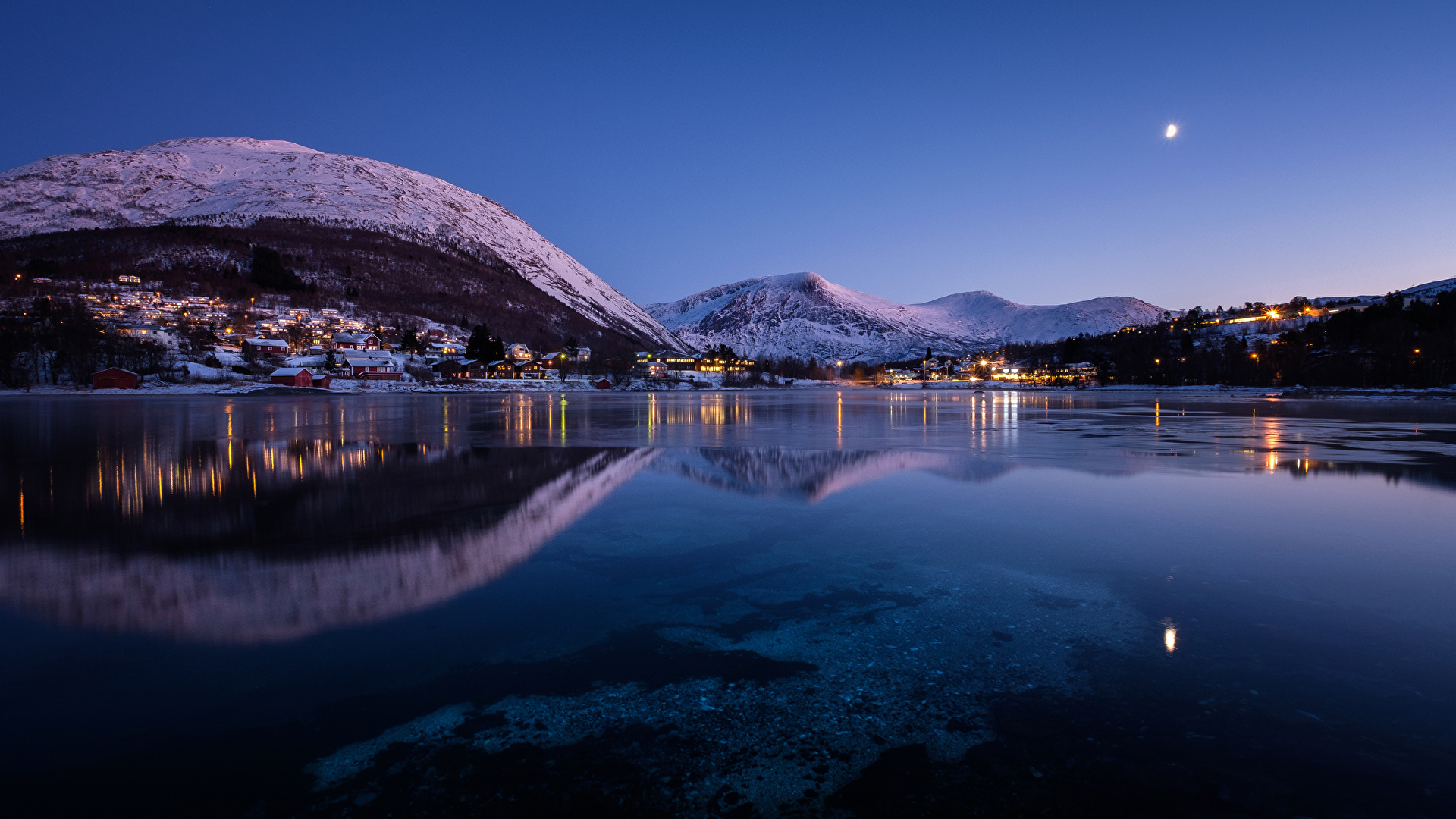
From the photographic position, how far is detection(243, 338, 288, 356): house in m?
108

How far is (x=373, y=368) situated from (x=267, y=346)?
769 inches

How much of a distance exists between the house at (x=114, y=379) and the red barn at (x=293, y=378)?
1448cm

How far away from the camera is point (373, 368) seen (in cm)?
10706

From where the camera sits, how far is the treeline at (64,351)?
7325 cm

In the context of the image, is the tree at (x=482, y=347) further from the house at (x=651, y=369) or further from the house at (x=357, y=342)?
the house at (x=651, y=369)

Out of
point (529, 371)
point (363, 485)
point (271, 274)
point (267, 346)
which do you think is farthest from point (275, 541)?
point (271, 274)

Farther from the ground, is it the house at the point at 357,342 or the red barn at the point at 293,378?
the house at the point at 357,342

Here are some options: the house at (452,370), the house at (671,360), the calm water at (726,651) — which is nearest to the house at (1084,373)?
the house at (671,360)

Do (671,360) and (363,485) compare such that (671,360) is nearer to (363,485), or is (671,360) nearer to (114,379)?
(114,379)

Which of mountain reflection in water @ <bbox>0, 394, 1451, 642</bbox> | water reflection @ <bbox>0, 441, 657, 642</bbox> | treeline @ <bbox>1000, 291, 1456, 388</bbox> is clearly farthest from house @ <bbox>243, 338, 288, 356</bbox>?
treeline @ <bbox>1000, 291, 1456, 388</bbox>

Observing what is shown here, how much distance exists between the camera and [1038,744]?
3.78 m

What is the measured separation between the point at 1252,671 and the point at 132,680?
7636 millimetres

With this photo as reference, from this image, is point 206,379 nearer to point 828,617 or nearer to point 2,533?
point 2,533

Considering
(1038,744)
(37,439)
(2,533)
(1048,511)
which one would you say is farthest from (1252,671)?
(37,439)
